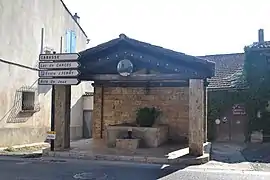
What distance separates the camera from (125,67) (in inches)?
443

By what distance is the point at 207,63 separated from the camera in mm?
10500

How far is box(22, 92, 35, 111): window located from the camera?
16362 millimetres

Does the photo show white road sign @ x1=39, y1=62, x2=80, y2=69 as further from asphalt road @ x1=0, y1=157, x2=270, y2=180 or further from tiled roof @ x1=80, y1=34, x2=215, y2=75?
asphalt road @ x1=0, y1=157, x2=270, y2=180

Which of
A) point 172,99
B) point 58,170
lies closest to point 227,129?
point 172,99

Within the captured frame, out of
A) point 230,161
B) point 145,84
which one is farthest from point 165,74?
point 145,84

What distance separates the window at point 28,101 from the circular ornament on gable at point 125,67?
678cm

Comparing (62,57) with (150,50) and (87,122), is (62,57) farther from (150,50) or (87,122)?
(87,122)

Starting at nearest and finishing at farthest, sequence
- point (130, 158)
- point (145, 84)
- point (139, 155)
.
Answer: point (130, 158), point (139, 155), point (145, 84)

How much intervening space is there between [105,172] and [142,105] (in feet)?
24.4

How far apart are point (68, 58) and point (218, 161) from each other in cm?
564

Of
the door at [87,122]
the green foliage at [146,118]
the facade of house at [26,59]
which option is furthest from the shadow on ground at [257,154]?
the door at [87,122]

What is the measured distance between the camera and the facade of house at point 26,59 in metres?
14.7

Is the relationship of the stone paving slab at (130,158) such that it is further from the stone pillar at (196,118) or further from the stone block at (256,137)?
the stone block at (256,137)

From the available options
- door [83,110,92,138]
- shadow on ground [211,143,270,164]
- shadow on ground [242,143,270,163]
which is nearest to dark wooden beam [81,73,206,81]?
shadow on ground [211,143,270,164]
